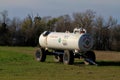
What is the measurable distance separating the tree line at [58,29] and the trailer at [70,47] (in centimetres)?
4457

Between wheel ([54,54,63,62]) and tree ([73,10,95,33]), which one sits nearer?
wheel ([54,54,63,62])

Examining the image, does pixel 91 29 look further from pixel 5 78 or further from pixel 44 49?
pixel 5 78

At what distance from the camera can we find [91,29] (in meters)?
87.9

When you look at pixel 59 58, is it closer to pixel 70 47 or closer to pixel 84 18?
pixel 70 47

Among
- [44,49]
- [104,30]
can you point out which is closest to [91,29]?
[104,30]

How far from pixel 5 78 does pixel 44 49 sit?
1514 cm

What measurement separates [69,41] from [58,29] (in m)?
63.0

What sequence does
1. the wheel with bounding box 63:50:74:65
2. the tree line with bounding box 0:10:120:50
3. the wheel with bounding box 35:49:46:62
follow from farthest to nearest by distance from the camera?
the tree line with bounding box 0:10:120:50, the wheel with bounding box 35:49:46:62, the wheel with bounding box 63:50:74:65

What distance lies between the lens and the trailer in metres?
29.5

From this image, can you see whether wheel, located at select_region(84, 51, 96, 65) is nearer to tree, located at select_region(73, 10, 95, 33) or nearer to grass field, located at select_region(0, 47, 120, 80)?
grass field, located at select_region(0, 47, 120, 80)

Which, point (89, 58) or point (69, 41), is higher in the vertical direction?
point (69, 41)

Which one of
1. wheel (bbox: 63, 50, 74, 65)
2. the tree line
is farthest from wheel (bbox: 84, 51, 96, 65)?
the tree line

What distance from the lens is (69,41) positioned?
3009cm

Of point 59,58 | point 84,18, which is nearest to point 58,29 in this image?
point 84,18
